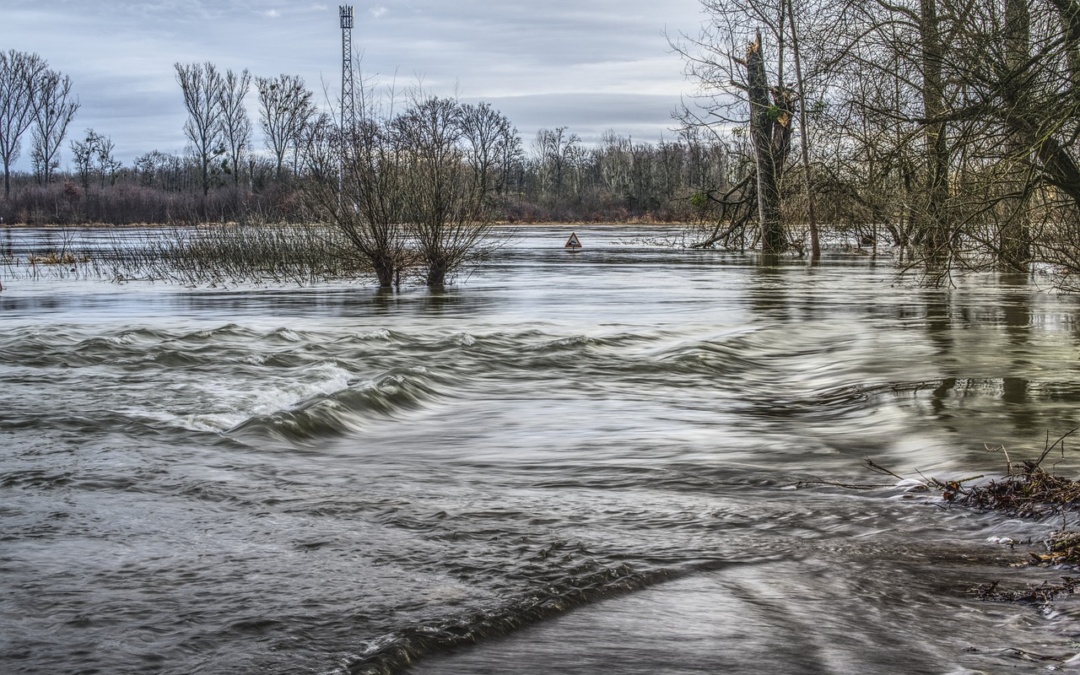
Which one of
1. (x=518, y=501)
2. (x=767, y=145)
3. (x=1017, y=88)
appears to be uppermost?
(x=767, y=145)

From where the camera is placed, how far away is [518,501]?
6.70m

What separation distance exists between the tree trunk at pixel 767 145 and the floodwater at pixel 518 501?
18.3 meters

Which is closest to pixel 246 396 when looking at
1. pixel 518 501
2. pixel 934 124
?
pixel 518 501

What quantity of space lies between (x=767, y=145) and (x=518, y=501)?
3076 cm

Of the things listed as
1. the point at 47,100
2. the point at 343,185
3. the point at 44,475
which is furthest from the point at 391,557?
the point at 47,100

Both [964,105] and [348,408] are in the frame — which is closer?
[348,408]

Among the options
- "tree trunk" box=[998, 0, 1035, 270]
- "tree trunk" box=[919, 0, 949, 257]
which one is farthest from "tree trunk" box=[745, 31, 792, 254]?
"tree trunk" box=[998, 0, 1035, 270]

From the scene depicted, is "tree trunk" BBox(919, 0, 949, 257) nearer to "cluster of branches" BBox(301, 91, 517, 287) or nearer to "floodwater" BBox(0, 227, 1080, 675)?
"floodwater" BBox(0, 227, 1080, 675)

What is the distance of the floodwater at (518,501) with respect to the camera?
4.32m

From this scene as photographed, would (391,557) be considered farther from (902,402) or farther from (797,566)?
(902,402)

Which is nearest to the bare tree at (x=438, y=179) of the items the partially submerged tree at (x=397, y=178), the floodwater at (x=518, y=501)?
the partially submerged tree at (x=397, y=178)

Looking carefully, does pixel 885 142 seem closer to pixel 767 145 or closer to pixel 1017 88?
pixel 1017 88

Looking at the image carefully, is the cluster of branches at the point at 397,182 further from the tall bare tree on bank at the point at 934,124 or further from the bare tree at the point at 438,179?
the tall bare tree on bank at the point at 934,124

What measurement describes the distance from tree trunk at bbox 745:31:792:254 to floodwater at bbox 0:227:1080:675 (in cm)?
1831
